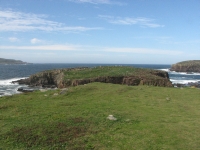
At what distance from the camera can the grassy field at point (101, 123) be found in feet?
40.5

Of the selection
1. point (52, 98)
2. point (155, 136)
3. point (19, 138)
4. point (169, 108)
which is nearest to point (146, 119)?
point (155, 136)

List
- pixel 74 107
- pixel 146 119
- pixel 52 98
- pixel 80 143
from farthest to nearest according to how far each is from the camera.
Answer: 1. pixel 52 98
2. pixel 74 107
3. pixel 146 119
4. pixel 80 143

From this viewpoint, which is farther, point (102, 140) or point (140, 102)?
point (140, 102)

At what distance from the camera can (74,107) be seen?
19266mm

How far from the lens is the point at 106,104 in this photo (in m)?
20.6

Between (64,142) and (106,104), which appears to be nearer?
(64,142)

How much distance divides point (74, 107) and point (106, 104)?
322 centimetres

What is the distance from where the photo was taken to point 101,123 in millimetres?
15289

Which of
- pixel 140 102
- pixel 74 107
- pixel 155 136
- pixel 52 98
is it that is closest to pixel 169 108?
pixel 140 102

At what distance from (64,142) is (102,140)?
7.34ft

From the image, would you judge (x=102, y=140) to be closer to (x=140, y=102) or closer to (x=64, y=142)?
(x=64, y=142)

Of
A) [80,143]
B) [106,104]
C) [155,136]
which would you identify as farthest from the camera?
[106,104]

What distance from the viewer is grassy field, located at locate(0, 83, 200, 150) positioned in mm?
12336

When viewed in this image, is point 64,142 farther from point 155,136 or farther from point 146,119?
point 146,119
